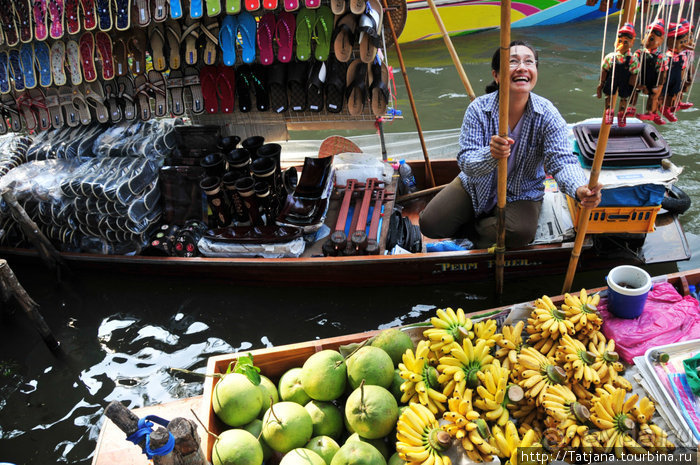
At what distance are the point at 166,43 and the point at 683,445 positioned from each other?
4.87 meters

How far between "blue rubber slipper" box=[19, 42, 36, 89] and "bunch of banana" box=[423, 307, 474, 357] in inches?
177

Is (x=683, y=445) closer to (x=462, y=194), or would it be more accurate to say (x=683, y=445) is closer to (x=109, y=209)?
(x=462, y=194)

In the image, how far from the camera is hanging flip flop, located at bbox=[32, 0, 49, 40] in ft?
14.3

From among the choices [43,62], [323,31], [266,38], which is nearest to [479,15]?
[323,31]

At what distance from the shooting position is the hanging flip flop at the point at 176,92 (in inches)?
183

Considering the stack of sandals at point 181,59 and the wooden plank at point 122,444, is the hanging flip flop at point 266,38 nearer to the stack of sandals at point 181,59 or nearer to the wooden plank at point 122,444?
the stack of sandals at point 181,59

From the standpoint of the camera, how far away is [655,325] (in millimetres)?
2326

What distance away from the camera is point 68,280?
4.59 metres

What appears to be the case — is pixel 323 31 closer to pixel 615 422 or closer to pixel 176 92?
pixel 176 92

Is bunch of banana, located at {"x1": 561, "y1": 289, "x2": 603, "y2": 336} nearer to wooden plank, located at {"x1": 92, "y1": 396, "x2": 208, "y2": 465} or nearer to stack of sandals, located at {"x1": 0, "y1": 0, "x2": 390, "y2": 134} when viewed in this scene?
wooden plank, located at {"x1": 92, "y1": 396, "x2": 208, "y2": 465}

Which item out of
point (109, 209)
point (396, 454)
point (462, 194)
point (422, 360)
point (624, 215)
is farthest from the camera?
point (109, 209)

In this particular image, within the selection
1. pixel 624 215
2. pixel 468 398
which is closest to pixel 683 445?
pixel 468 398

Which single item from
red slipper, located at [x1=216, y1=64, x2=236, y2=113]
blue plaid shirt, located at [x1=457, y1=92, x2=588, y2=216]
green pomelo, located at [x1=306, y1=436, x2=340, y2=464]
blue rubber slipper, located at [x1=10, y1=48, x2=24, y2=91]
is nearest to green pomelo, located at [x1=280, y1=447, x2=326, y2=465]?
green pomelo, located at [x1=306, y1=436, x2=340, y2=464]

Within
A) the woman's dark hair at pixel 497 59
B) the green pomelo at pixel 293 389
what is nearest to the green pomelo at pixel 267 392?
the green pomelo at pixel 293 389
